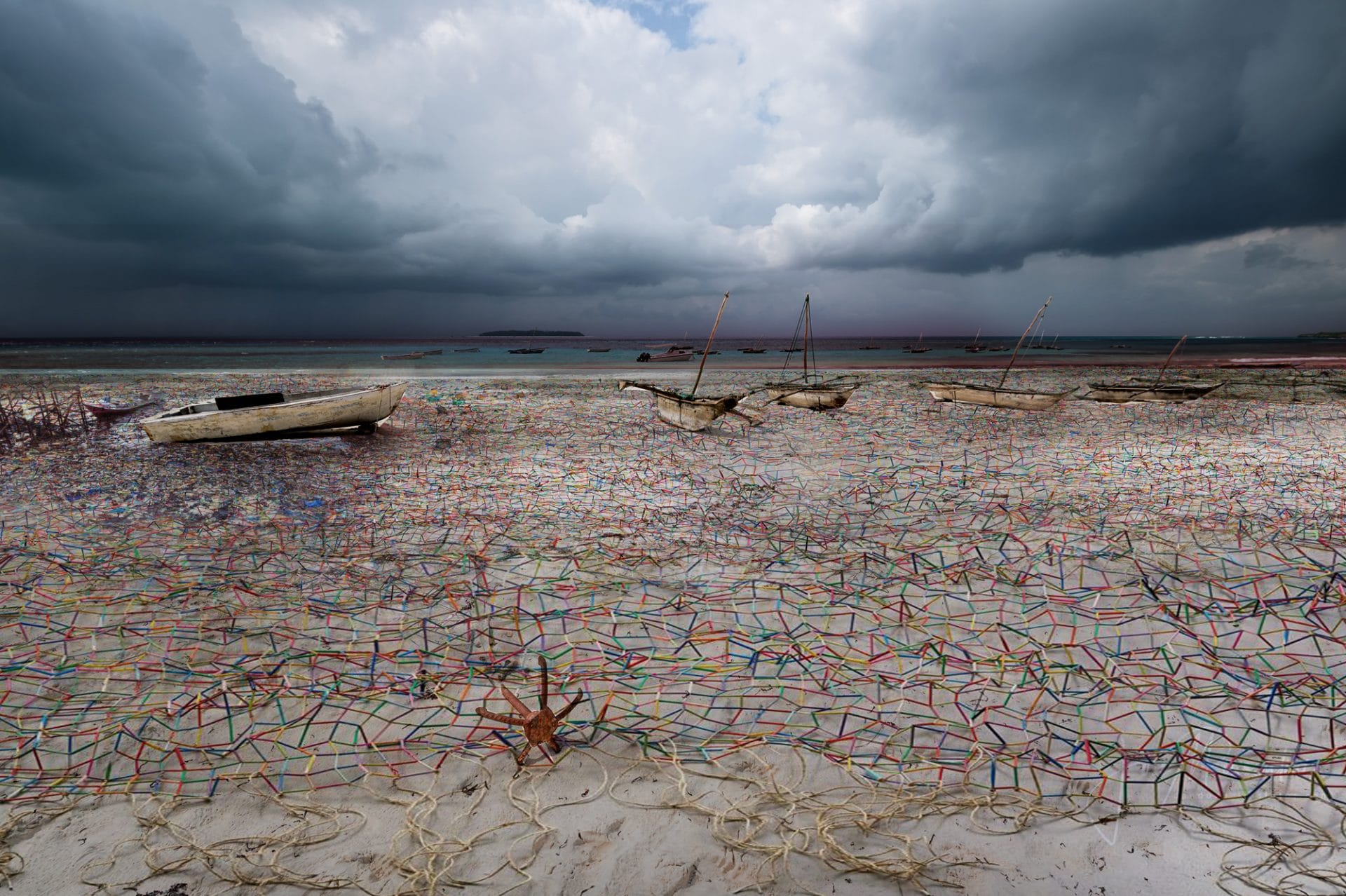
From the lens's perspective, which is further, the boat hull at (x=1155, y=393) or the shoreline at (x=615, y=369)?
the shoreline at (x=615, y=369)

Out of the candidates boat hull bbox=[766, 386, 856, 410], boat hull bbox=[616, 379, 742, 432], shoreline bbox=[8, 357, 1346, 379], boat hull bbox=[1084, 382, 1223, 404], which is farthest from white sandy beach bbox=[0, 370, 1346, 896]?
shoreline bbox=[8, 357, 1346, 379]

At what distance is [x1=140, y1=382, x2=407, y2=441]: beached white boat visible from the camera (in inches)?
551

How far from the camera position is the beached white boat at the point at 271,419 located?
14.0 m

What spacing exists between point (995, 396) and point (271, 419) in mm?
23808

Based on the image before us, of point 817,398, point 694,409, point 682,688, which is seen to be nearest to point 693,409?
point 694,409

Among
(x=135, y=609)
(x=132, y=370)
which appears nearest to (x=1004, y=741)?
(x=135, y=609)

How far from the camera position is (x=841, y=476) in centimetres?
1134

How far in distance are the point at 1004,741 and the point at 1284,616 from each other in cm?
392

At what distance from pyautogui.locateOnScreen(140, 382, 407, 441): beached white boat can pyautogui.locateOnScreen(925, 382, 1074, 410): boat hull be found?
20.6 metres

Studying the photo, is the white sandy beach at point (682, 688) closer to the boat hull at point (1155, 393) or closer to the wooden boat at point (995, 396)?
the wooden boat at point (995, 396)

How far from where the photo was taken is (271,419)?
46.8 feet

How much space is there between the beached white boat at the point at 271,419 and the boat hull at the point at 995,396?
20.6m

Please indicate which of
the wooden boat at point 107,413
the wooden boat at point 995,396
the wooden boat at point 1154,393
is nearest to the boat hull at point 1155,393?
the wooden boat at point 1154,393

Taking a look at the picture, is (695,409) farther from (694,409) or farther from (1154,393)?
(1154,393)
